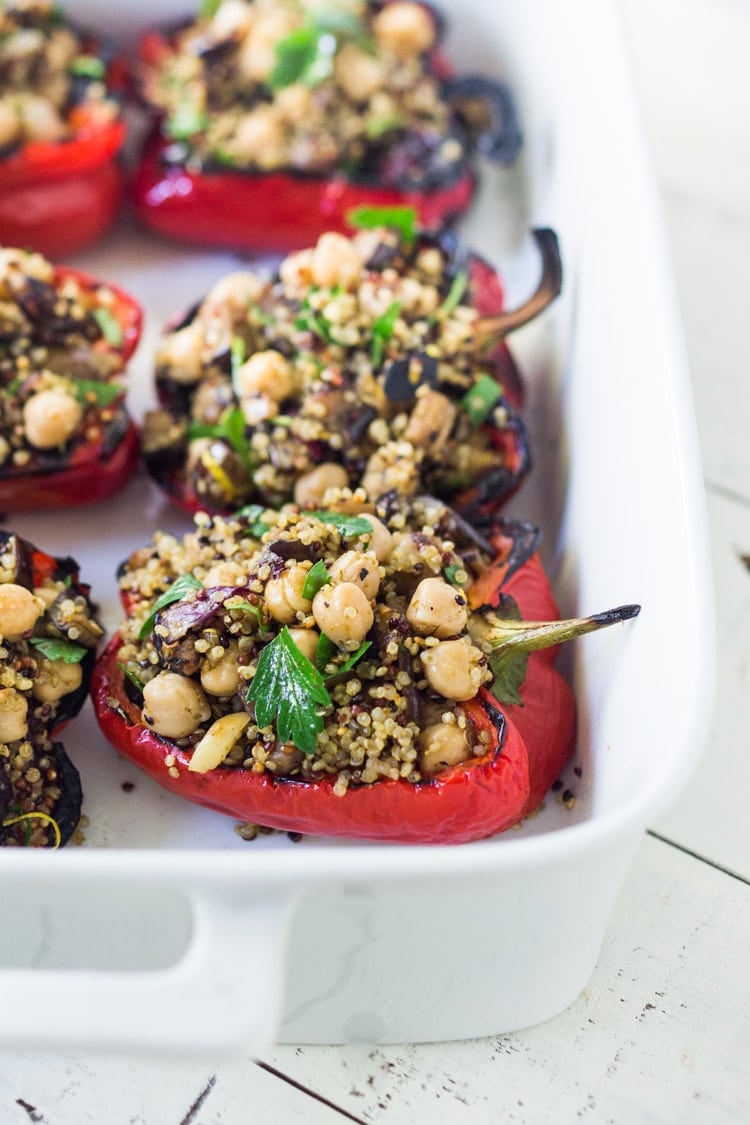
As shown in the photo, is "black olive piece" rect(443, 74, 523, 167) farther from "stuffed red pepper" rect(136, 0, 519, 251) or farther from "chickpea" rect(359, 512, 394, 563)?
"chickpea" rect(359, 512, 394, 563)

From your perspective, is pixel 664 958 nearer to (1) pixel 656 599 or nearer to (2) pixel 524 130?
(1) pixel 656 599

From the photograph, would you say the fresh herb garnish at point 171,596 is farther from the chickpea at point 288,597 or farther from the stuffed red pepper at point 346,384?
the stuffed red pepper at point 346,384

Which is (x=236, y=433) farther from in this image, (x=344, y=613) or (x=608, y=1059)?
(x=608, y=1059)

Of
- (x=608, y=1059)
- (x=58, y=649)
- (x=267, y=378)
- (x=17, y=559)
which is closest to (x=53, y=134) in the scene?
(x=267, y=378)

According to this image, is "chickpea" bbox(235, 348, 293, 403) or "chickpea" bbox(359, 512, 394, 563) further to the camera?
"chickpea" bbox(235, 348, 293, 403)

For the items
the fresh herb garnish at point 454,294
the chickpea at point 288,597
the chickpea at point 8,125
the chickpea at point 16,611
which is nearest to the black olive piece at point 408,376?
the fresh herb garnish at point 454,294

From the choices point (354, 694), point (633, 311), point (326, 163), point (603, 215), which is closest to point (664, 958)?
point (354, 694)

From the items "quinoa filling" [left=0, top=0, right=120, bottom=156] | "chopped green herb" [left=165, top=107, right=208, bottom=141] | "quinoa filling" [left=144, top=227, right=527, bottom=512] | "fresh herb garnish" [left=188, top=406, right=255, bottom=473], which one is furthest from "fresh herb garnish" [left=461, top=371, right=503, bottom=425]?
"quinoa filling" [left=0, top=0, right=120, bottom=156]
